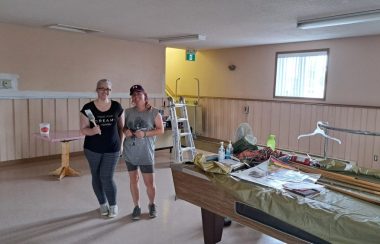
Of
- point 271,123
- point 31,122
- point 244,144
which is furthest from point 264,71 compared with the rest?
point 31,122

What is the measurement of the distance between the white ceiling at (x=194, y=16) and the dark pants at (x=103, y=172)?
5.45 feet

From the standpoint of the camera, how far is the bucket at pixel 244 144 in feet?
9.37

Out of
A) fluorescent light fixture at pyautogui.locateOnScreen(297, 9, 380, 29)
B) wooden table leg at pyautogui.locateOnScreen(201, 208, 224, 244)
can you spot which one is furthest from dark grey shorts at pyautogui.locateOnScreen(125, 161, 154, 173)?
fluorescent light fixture at pyautogui.locateOnScreen(297, 9, 380, 29)

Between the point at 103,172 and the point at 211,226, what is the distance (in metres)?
1.21

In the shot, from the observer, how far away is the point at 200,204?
2312 mm

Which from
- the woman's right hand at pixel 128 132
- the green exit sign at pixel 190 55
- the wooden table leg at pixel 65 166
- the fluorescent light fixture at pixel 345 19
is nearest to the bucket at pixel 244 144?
the woman's right hand at pixel 128 132

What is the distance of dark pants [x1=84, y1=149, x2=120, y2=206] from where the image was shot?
3.14 m

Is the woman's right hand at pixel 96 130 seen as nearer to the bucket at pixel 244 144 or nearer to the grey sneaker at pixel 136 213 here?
the grey sneaker at pixel 136 213

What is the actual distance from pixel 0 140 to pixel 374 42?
6.28 meters

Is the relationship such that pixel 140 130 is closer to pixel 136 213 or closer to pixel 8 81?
pixel 136 213

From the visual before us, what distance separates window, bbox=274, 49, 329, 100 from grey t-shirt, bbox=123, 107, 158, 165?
13.5 ft

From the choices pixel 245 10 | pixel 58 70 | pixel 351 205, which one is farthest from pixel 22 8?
pixel 351 205

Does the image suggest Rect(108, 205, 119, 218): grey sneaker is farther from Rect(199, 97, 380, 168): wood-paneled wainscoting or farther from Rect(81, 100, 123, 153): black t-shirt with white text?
Rect(199, 97, 380, 168): wood-paneled wainscoting

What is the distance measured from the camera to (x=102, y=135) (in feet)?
10.2
